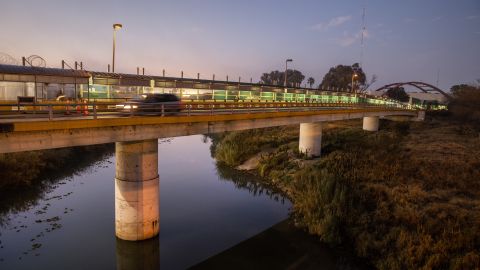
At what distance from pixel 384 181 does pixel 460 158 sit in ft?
39.0

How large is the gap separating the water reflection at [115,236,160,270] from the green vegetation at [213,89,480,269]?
30.1 ft

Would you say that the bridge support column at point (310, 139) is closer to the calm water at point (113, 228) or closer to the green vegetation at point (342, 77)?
the calm water at point (113, 228)

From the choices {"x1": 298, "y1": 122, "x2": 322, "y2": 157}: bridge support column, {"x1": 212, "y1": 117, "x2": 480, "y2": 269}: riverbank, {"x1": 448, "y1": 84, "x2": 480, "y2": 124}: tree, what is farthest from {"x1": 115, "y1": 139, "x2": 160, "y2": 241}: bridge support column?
{"x1": 448, "y1": 84, "x2": 480, "y2": 124}: tree

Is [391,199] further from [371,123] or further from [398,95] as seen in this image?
[398,95]

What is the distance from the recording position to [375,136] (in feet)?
150

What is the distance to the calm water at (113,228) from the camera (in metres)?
16.2

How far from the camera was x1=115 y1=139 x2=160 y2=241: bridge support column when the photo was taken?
16.3 meters

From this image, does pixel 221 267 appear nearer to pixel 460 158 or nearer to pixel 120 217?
pixel 120 217

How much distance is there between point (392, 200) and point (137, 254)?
15402 millimetres

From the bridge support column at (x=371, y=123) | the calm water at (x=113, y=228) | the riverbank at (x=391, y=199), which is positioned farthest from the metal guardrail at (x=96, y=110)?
the bridge support column at (x=371, y=123)

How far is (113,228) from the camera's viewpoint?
19.2m

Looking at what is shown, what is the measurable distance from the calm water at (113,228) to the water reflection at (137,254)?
49 millimetres

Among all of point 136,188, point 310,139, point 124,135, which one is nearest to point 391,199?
point 310,139

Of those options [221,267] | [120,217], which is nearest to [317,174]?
[221,267]
